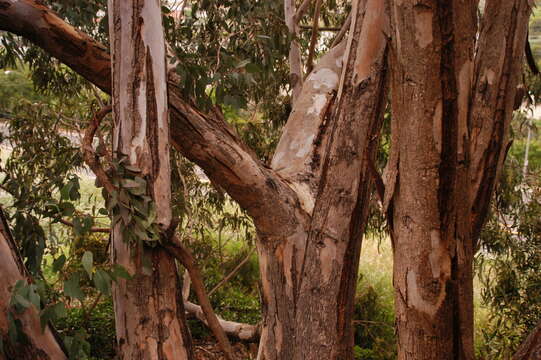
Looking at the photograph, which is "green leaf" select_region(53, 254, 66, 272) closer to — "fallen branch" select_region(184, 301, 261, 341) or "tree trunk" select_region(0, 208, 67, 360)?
"tree trunk" select_region(0, 208, 67, 360)

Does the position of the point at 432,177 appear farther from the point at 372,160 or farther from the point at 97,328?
the point at 97,328

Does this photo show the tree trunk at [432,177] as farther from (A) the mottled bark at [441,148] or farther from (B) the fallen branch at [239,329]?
(B) the fallen branch at [239,329]

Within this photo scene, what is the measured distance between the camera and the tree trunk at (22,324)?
1114mm

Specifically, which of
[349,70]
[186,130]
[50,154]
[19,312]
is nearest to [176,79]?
[186,130]

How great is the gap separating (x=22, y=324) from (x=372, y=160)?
2.92ft

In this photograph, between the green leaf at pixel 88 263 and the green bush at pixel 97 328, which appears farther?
the green bush at pixel 97 328

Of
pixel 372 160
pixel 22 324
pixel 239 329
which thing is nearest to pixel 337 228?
pixel 372 160

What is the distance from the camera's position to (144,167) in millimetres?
1295

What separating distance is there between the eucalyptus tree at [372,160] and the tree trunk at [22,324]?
1.87 ft

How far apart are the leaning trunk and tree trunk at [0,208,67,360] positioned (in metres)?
0.70

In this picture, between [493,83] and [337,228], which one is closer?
[493,83]

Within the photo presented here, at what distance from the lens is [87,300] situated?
15.5ft

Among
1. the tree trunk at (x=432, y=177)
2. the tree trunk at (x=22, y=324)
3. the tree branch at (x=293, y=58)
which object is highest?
the tree branch at (x=293, y=58)

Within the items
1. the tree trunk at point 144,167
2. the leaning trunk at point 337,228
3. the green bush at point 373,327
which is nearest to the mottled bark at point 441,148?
the leaning trunk at point 337,228
